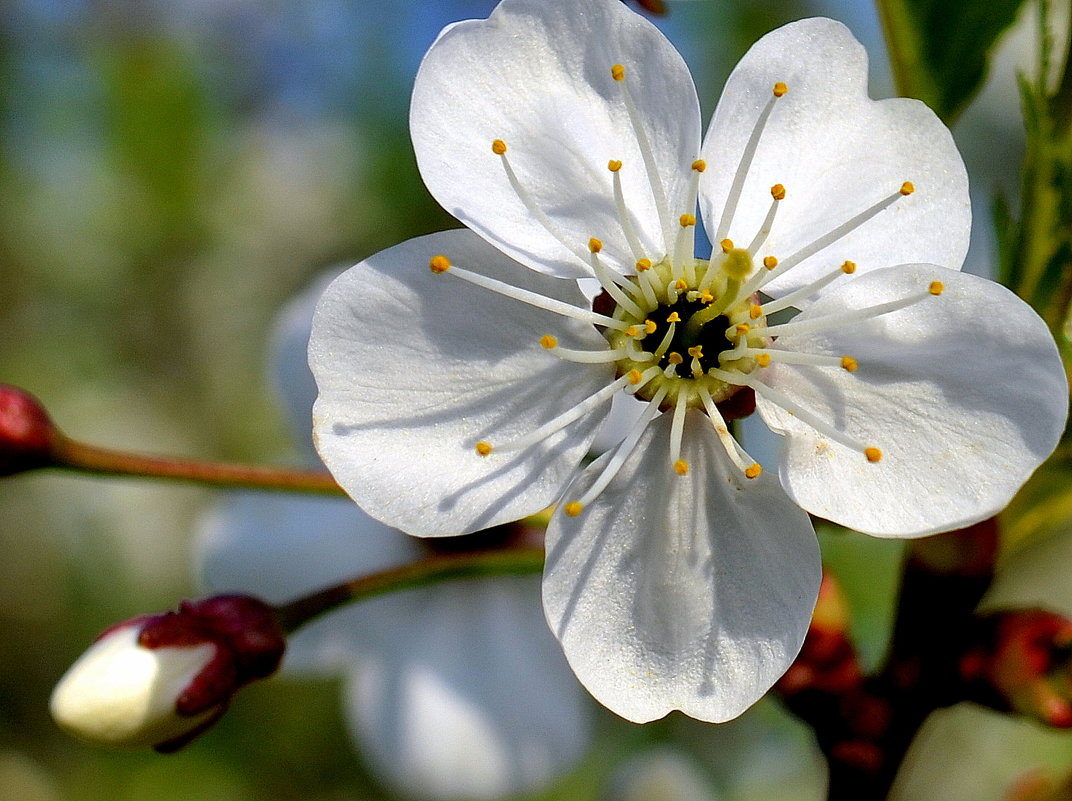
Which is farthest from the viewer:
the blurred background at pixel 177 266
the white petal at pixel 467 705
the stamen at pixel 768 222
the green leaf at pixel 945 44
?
the blurred background at pixel 177 266

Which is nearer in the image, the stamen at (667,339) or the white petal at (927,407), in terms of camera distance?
the white petal at (927,407)

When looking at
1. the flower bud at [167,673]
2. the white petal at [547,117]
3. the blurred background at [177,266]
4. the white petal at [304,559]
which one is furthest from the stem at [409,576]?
the blurred background at [177,266]

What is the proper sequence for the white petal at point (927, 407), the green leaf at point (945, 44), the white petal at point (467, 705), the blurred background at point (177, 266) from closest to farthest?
the white petal at point (927, 407) < the green leaf at point (945, 44) < the white petal at point (467, 705) < the blurred background at point (177, 266)

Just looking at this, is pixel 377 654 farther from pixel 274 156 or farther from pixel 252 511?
pixel 274 156

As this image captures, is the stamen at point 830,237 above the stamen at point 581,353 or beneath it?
above

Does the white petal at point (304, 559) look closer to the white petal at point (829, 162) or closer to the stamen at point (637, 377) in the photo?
the stamen at point (637, 377)

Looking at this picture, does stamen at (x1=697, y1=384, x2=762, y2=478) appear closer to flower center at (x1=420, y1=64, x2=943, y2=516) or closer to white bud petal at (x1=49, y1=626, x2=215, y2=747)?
flower center at (x1=420, y1=64, x2=943, y2=516)

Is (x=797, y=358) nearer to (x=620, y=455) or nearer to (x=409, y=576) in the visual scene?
(x=620, y=455)

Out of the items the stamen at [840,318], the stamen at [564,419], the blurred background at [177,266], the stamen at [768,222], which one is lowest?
the blurred background at [177,266]
